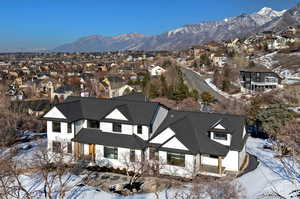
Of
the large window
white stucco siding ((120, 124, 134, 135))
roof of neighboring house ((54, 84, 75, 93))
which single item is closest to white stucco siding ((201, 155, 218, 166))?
white stucco siding ((120, 124, 134, 135))

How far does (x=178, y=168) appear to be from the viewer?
64.0 ft

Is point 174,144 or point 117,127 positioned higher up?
point 117,127

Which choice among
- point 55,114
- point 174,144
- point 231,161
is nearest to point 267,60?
point 231,161

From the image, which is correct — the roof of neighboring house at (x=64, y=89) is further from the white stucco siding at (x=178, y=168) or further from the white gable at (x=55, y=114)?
the white stucco siding at (x=178, y=168)

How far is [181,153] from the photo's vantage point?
19.2 m

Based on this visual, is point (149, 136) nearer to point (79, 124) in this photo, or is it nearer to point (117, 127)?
point (117, 127)

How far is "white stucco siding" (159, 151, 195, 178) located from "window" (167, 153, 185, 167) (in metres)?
0.21

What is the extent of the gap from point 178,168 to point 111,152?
17.4 feet

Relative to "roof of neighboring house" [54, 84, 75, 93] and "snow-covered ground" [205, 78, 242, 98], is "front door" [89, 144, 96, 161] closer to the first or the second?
"snow-covered ground" [205, 78, 242, 98]

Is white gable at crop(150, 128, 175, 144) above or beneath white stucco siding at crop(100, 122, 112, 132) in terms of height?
beneath

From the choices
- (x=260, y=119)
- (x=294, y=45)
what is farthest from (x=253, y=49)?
(x=260, y=119)

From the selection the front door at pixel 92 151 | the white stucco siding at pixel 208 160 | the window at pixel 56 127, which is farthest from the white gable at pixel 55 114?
the white stucco siding at pixel 208 160

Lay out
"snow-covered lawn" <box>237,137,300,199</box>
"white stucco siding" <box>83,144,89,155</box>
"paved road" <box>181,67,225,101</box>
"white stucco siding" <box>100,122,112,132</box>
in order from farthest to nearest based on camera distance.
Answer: "paved road" <box>181,67,225,101</box> < "white stucco siding" <box>83,144,89,155</box> < "white stucco siding" <box>100,122,112,132</box> < "snow-covered lawn" <box>237,137,300,199</box>

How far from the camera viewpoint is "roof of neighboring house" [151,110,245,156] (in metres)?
19.7
